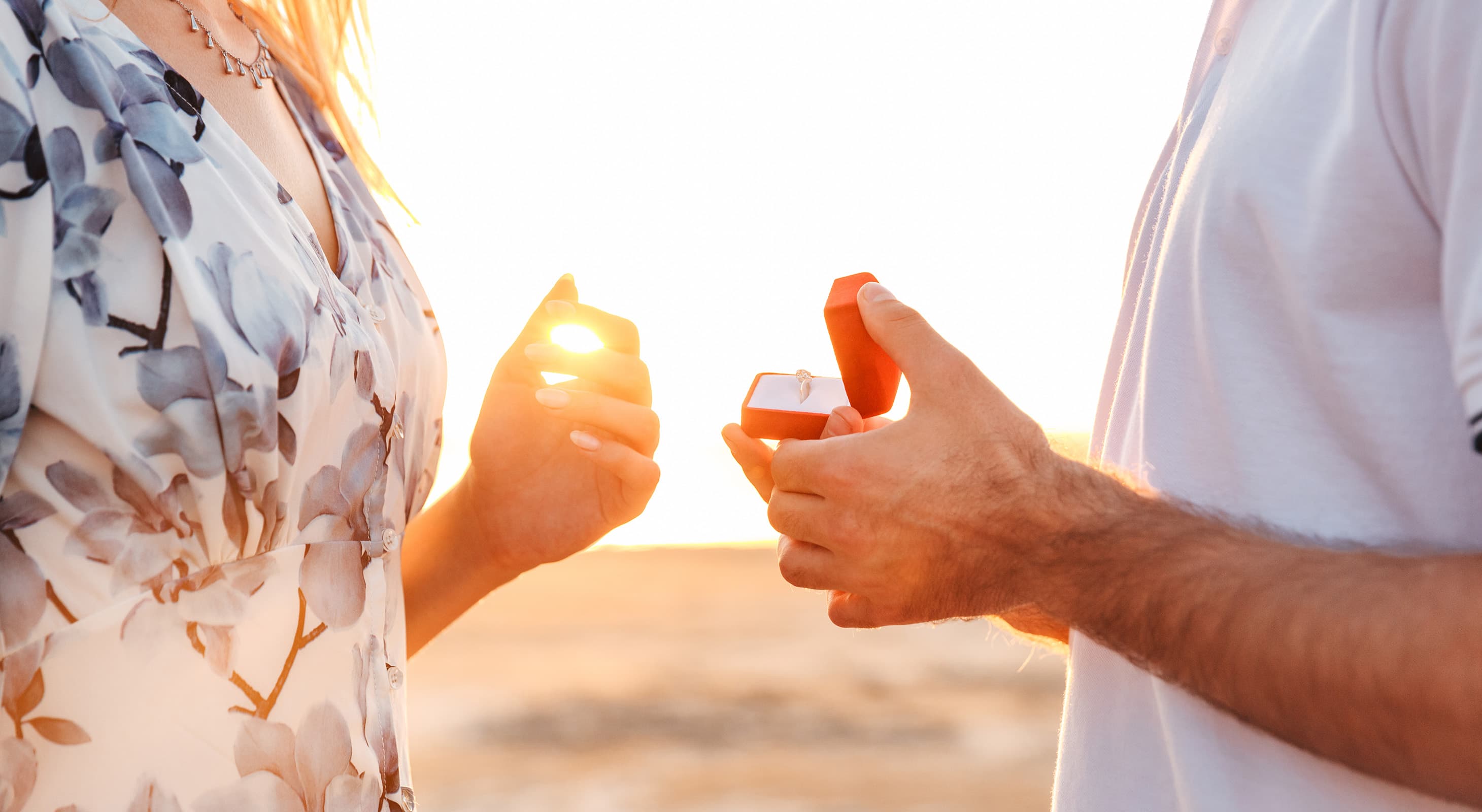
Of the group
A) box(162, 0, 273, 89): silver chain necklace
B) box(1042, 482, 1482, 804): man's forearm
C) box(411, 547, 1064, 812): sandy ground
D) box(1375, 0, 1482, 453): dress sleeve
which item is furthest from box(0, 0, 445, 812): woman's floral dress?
box(411, 547, 1064, 812): sandy ground

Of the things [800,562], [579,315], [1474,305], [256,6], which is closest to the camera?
[1474,305]

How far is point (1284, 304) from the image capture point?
1196mm

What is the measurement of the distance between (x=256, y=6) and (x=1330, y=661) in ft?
6.99

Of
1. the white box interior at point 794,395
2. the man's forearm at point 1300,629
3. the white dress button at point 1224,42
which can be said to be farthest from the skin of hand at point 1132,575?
the white dress button at point 1224,42

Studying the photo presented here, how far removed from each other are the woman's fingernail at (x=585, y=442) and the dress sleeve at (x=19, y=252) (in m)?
0.86

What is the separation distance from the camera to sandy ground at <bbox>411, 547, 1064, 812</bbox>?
5727 mm

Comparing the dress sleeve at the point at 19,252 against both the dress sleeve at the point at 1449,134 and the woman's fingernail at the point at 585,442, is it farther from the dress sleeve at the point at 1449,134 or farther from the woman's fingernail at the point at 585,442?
the dress sleeve at the point at 1449,134

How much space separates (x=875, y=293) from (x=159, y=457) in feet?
3.15

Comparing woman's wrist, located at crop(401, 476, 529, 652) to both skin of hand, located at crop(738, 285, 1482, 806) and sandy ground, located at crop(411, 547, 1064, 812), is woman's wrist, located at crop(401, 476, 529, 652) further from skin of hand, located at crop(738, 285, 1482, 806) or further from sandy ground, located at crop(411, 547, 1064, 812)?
sandy ground, located at crop(411, 547, 1064, 812)

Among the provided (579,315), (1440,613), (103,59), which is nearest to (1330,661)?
(1440,613)

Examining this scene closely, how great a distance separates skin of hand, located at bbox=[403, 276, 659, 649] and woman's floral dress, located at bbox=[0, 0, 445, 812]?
0.49 meters

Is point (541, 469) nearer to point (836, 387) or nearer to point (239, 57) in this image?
point (836, 387)

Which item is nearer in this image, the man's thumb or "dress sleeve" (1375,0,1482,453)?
"dress sleeve" (1375,0,1482,453)

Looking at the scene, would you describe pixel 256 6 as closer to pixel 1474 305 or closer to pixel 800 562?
pixel 800 562
